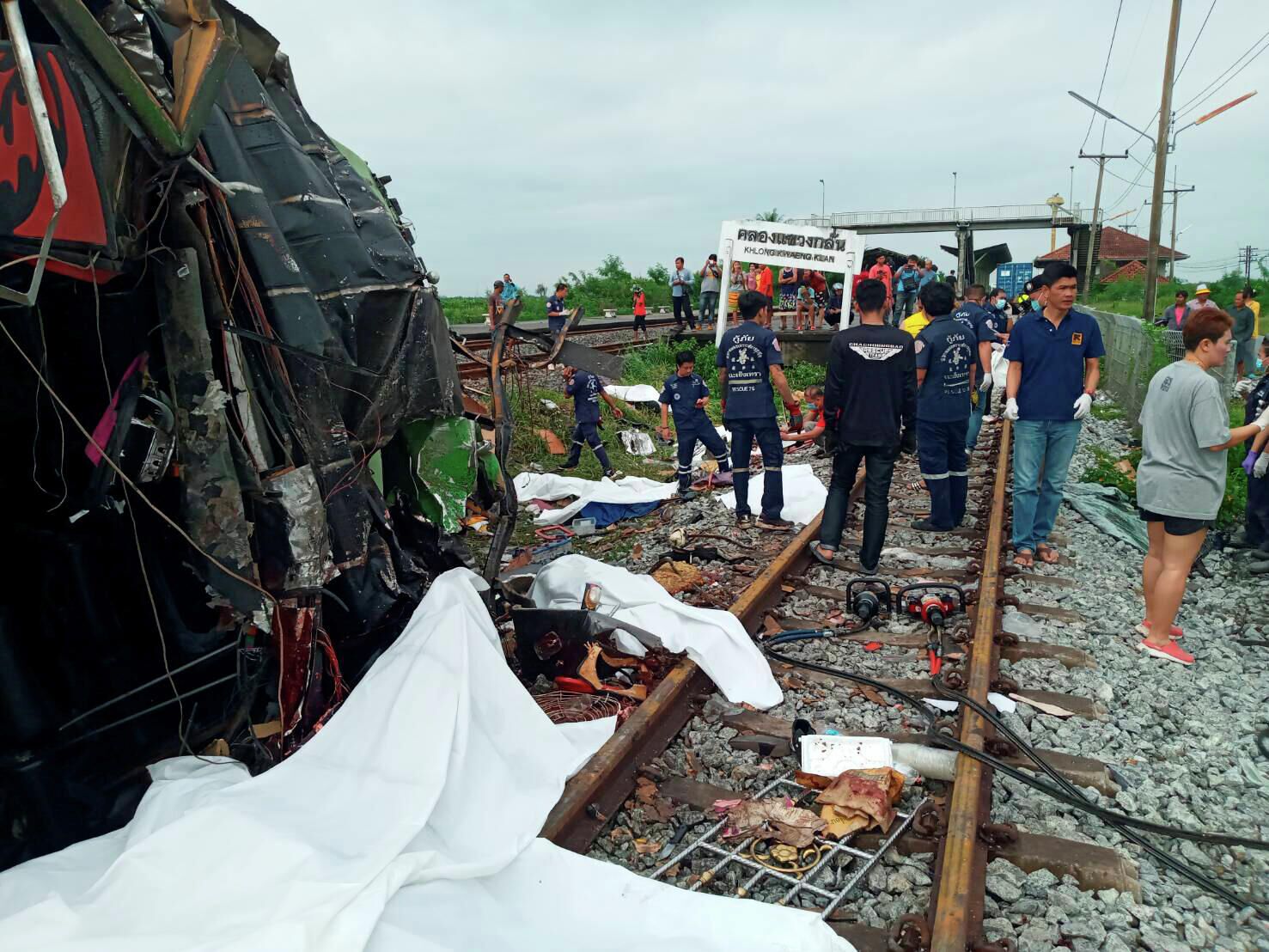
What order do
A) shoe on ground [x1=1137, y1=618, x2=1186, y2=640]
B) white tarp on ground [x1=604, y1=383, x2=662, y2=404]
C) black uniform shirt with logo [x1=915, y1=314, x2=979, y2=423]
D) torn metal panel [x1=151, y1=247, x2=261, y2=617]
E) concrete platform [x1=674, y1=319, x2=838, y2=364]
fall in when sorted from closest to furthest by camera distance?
1. torn metal panel [x1=151, y1=247, x2=261, y2=617]
2. shoe on ground [x1=1137, y1=618, x2=1186, y2=640]
3. black uniform shirt with logo [x1=915, y1=314, x2=979, y2=423]
4. white tarp on ground [x1=604, y1=383, x2=662, y2=404]
5. concrete platform [x1=674, y1=319, x2=838, y2=364]

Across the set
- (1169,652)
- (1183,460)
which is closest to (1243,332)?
(1183,460)

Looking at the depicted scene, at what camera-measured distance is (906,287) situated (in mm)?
19531

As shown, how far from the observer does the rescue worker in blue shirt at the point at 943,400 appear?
7.13 meters

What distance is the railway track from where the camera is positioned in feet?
9.21

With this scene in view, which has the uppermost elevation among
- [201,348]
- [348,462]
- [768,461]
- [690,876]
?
[201,348]

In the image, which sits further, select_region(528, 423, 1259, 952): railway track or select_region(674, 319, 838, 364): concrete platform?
select_region(674, 319, 838, 364): concrete platform

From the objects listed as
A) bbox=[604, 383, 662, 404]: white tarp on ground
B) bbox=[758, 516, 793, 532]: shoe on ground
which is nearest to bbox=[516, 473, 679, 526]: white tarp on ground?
bbox=[758, 516, 793, 532]: shoe on ground

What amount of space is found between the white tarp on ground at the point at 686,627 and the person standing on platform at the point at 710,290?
16200 mm

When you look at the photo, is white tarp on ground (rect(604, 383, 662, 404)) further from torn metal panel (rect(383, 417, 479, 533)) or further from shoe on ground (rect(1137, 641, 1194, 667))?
shoe on ground (rect(1137, 641, 1194, 667))

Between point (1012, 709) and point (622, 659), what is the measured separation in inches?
75.9

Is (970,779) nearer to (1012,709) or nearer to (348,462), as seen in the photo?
(1012,709)

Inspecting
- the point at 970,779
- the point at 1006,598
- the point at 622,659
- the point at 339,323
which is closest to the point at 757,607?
the point at 622,659

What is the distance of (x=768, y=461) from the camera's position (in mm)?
7598

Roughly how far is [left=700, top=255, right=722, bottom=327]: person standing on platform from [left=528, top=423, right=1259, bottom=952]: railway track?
15784 millimetres
